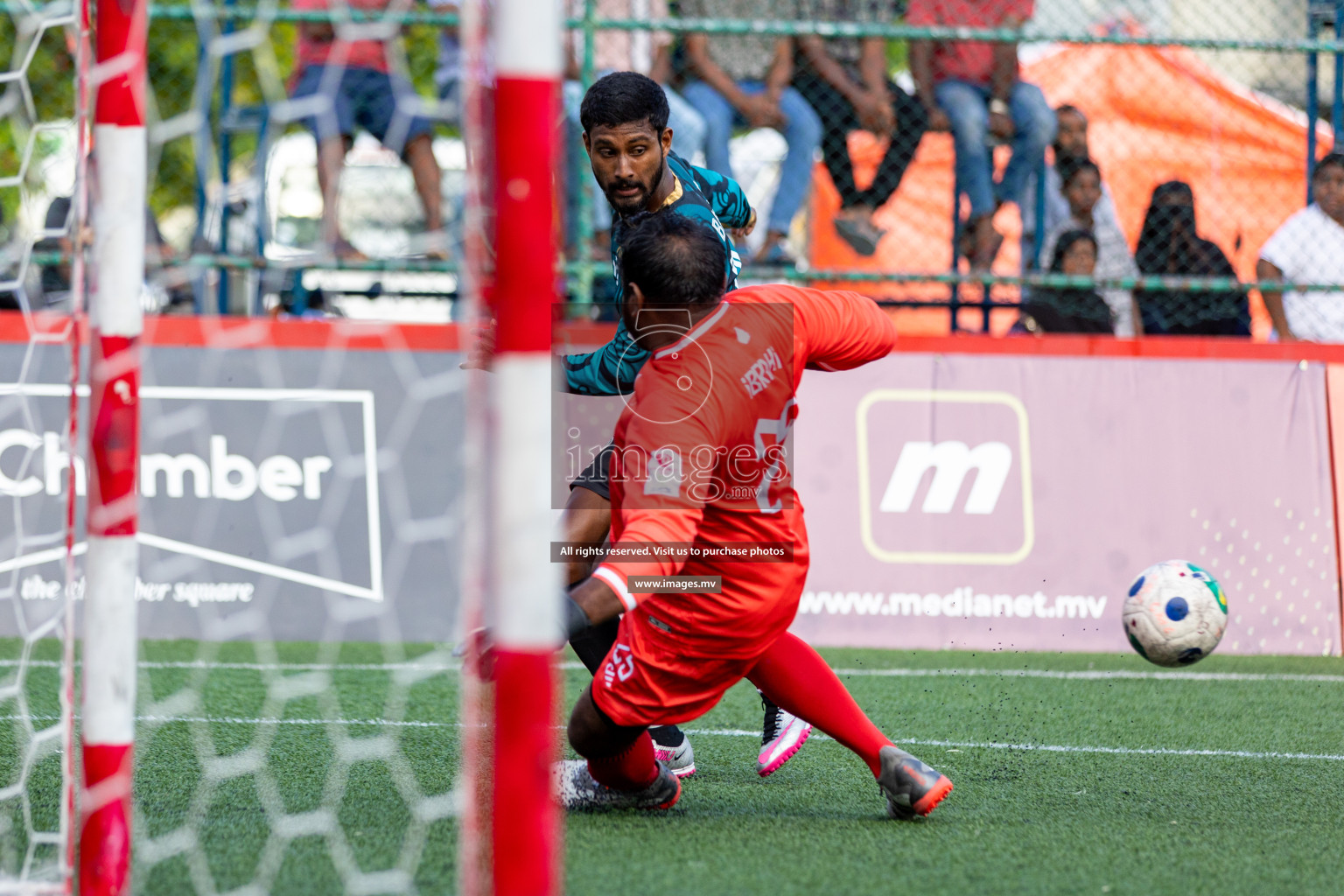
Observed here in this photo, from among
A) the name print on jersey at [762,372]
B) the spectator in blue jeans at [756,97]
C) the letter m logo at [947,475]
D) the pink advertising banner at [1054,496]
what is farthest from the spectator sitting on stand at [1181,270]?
the name print on jersey at [762,372]

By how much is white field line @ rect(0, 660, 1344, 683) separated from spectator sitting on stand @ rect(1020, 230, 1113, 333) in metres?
2.07

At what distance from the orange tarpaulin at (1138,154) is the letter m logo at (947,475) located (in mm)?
1802

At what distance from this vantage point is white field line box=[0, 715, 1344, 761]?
4203 mm

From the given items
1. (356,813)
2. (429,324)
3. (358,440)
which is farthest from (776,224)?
(356,813)

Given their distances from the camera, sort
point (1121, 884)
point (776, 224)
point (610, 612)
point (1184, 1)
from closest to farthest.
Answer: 1. point (610, 612)
2. point (1121, 884)
3. point (776, 224)
4. point (1184, 1)

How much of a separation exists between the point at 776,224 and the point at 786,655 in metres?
4.01

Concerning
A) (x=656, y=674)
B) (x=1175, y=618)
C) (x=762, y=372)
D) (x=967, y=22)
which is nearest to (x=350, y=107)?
(x=967, y=22)

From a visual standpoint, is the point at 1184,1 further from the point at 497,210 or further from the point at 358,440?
the point at 497,210

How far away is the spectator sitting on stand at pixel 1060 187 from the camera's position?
294 inches

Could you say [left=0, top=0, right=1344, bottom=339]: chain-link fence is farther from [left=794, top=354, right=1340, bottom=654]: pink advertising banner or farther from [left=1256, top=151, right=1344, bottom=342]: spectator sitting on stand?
[left=794, top=354, right=1340, bottom=654]: pink advertising banner

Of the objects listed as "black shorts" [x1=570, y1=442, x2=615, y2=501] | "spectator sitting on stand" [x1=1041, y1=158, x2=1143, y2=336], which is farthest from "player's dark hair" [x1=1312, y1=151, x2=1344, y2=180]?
"black shorts" [x1=570, y1=442, x2=615, y2=501]

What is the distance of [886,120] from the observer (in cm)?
730

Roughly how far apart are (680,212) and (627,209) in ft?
0.44

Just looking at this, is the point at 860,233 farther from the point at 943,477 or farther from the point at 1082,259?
the point at 943,477
